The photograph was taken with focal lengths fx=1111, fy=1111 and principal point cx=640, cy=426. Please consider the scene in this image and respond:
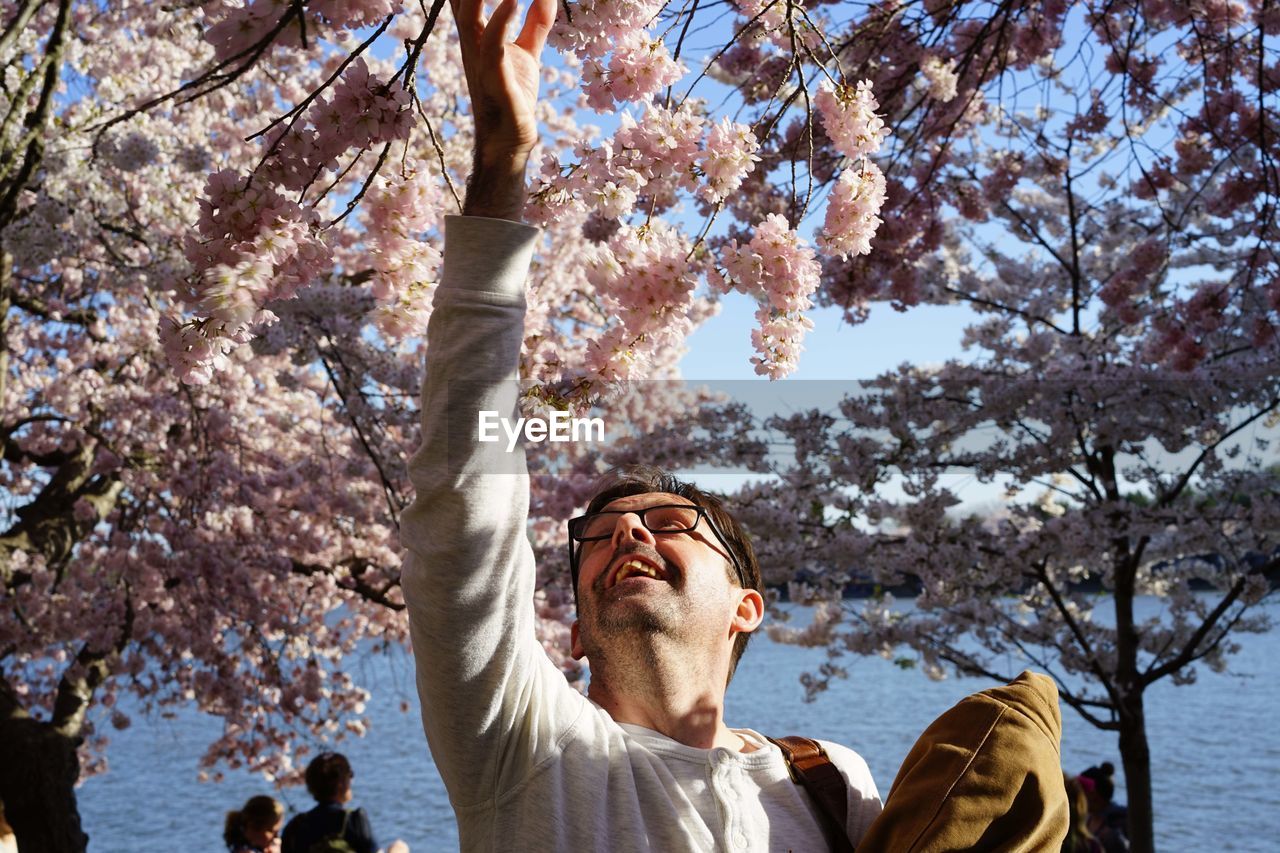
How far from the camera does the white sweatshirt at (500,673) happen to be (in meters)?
1.22

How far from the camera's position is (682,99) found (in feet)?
6.98

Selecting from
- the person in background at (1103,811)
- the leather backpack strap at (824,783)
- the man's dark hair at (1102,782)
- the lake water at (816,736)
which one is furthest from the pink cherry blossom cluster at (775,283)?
the lake water at (816,736)

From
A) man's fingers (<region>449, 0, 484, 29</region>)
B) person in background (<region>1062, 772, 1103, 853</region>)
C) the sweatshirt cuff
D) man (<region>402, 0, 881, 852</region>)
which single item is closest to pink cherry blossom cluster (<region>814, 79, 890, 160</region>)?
man (<region>402, 0, 881, 852</region>)

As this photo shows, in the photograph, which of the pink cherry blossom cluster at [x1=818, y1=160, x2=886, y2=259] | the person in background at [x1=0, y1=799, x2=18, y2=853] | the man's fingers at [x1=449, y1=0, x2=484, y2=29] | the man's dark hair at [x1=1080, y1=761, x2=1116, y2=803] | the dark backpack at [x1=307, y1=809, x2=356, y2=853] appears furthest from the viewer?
the man's dark hair at [x1=1080, y1=761, x2=1116, y2=803]

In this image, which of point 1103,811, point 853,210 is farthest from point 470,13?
point 1103,811

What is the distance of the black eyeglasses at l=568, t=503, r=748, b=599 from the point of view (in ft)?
5.63

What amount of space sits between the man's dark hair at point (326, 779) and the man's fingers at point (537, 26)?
11.6 ft

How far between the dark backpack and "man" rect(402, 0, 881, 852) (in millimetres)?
2753

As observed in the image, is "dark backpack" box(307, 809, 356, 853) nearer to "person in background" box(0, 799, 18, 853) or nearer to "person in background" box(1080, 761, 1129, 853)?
"person in background" box(0, 799, 18, 853)

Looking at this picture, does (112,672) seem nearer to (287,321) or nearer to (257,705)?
(257,705)

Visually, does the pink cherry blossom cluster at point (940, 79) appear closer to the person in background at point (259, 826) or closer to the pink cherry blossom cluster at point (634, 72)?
the pink cherry blossom cluster at point (634, 72)

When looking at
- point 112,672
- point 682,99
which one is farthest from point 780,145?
point 112,672

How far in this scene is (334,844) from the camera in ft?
13.1

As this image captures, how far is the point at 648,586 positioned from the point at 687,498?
11.5 inches
